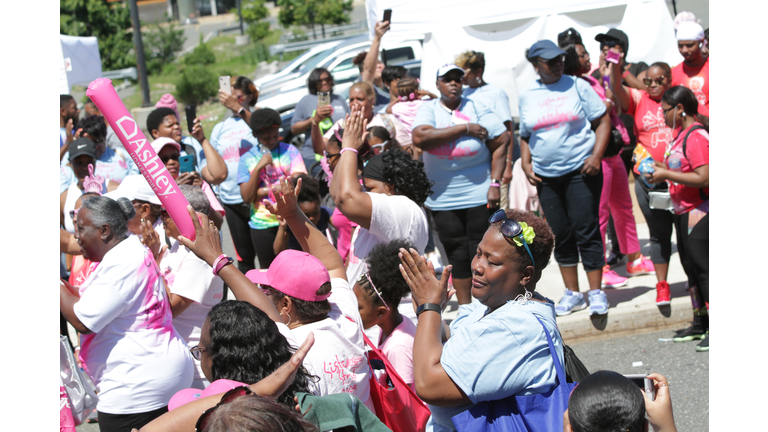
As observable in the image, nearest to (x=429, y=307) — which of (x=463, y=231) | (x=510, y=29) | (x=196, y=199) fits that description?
(x=196, y=199)

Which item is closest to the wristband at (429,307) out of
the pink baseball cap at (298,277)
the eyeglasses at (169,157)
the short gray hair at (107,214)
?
the pink baseball cap at (298,277)

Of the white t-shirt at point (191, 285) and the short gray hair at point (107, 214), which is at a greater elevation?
the short gray hair at point (107, 214)

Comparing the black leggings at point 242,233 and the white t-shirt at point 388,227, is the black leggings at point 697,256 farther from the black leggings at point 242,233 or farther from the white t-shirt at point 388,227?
the black leggings at point 242,233

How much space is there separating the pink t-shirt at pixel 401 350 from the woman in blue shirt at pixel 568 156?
247 cm

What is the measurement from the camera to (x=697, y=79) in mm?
5945

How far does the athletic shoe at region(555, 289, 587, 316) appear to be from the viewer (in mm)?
5297

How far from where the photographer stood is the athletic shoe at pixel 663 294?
17.4ft

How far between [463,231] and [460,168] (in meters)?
0.52

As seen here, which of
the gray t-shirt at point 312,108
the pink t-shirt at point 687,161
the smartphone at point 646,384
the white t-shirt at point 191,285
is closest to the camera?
the smartphone at point 646,384

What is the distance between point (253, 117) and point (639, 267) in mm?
3937

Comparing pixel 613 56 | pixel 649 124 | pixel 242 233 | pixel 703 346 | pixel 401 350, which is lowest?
pixel 703 346

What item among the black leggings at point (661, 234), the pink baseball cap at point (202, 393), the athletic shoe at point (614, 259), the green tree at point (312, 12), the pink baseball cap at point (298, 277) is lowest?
the athletic shoe at point (614, 259)

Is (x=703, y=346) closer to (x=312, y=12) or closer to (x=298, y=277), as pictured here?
(x=298, y=277)

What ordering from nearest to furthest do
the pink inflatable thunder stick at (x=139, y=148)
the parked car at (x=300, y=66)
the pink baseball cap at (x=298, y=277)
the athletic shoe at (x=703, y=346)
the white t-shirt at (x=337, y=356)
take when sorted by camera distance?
the white t-shirt at (x=337, y=356)
the pink baseball cap at (x=298, y=277)
the pink inflatable thunder stick at (x=139, y=148)
the athletic shoe at (x=703, y=346)
the parked car at (x=300, y=66)
